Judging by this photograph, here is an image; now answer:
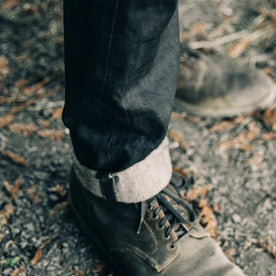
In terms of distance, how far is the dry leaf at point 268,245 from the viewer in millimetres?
1695

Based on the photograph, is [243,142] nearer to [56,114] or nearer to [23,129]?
[56,114]

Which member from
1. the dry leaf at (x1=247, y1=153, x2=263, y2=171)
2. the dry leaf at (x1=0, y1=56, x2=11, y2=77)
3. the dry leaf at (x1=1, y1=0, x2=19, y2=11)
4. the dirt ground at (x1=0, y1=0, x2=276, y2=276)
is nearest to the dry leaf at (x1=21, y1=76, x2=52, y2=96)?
the dirt ground at (x1=0, y1=0, x2=276, y2=276)

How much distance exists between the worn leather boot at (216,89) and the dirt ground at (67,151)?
6 centimetres

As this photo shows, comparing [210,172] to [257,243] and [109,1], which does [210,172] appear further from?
[109,1]

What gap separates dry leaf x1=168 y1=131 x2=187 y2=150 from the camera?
2.15 metres

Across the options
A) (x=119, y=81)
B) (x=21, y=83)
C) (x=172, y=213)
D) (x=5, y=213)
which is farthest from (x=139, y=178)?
(x=21, y=83)

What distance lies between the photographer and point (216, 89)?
2301 millimetres

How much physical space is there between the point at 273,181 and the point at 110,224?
3.21 feet

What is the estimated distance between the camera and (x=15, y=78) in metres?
2.46

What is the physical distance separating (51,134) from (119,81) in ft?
3.76

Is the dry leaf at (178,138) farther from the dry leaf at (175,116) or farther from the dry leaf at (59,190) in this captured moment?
the dry leaf at (59,190)

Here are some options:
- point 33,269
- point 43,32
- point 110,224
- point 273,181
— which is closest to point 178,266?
point 110,224

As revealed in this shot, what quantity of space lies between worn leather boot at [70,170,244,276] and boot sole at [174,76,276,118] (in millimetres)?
905

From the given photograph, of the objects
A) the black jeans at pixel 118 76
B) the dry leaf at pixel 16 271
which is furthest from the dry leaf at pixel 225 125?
the dry leaf at pixel 16 271
